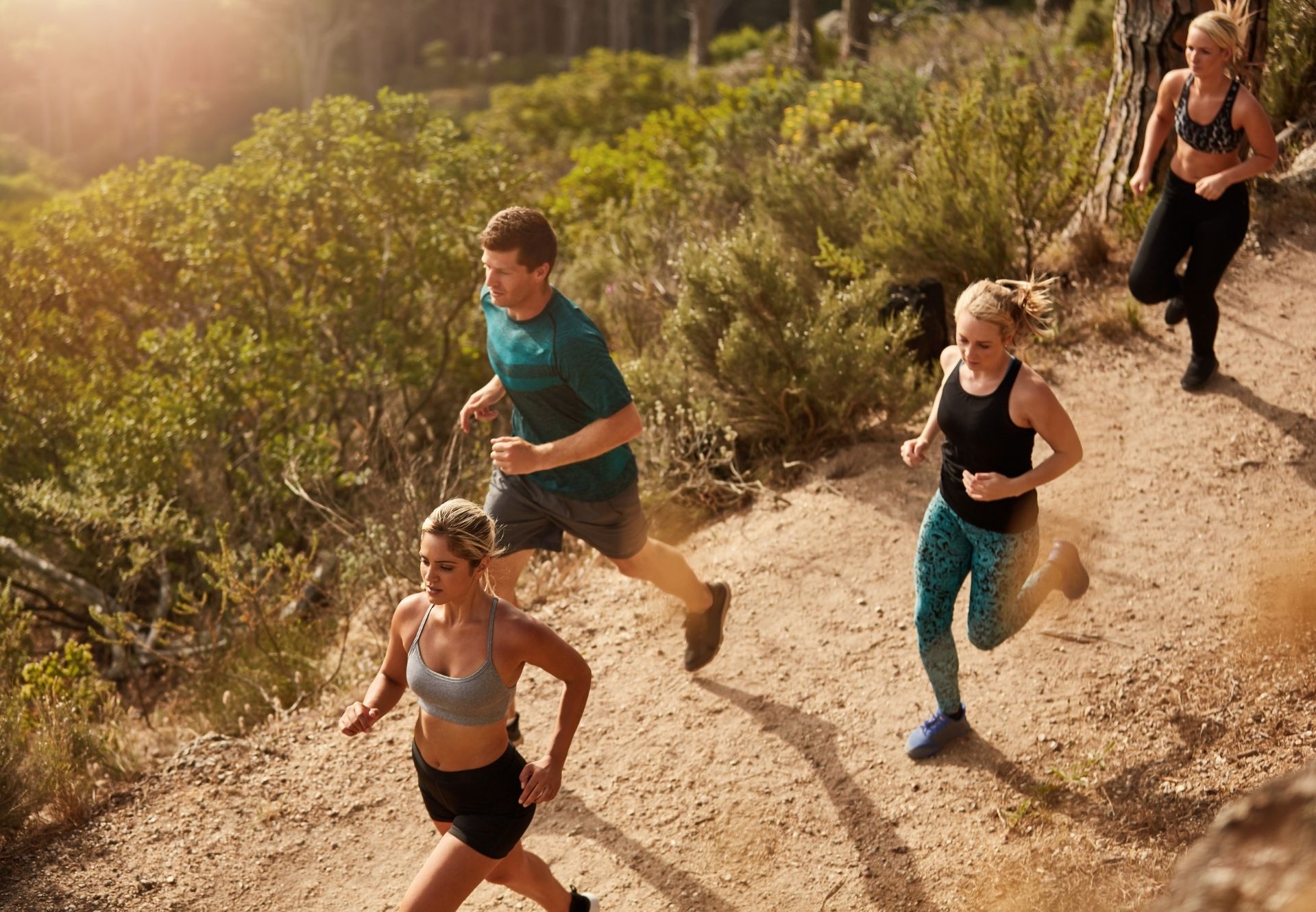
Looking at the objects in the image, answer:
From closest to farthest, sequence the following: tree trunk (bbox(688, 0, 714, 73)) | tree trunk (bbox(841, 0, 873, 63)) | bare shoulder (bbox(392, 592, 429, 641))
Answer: bare shoulder (bbox(392, 592, 429, 641)) < tree trunk (bbox(841, 0, 873, 63)) < tree trunk (bbox(688, 0, 714, 73))

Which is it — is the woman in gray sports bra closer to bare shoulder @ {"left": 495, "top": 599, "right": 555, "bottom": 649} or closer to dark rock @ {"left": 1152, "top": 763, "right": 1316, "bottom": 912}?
bare shoulder @ {"left": 495, "top": 599, "right": 555, "bottom": 649}

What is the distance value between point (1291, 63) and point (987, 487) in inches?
243

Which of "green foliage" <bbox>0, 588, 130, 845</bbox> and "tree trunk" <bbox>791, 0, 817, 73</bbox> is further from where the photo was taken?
"tree trunk" <bbox>791, 0, 817, 73</bbox>

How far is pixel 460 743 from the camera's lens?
3.17 m

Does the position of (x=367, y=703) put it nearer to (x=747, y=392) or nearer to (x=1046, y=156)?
(x=747, y=392)

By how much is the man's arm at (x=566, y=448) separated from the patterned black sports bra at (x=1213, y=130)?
3.15 meters

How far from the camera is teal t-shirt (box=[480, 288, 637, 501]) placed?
4051mm

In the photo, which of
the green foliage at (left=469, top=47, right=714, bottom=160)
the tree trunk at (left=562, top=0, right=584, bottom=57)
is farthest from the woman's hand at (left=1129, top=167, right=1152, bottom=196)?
the tree trunk at (left=562, top=0, right=584, bottom=57)

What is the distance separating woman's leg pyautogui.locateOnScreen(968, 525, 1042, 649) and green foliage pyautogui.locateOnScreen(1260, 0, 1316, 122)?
5.55 meters

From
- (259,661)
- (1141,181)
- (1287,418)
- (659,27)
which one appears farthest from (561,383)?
(659,27)

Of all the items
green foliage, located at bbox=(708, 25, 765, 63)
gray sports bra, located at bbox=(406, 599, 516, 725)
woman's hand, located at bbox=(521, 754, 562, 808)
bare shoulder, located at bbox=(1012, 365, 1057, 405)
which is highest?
bare shoulder, located at bbox=(1012, 365, 1057, 405)

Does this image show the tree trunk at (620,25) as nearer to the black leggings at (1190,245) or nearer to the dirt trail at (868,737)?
the dirt trail at (868,737)

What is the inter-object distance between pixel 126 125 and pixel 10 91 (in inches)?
351

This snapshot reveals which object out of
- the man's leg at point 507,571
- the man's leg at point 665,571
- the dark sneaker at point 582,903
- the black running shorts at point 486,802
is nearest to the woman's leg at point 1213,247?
the man's leg at point 665,571
